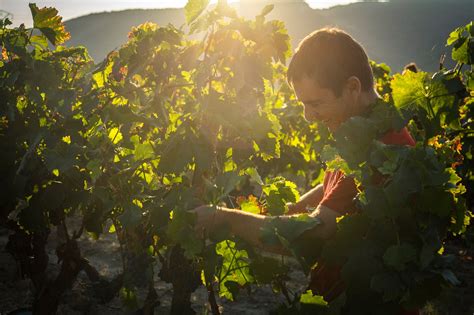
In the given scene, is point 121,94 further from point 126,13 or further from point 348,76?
point 126,13

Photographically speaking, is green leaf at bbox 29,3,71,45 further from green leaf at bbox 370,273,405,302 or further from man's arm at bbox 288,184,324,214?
green leaf at bbox 370,273,405,302

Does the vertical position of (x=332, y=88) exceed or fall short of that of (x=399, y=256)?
it exceeds it

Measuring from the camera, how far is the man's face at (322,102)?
2047 mm

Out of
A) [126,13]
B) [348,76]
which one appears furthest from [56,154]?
[126,13]

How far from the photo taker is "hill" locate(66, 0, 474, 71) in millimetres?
49312

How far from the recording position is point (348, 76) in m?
2.06

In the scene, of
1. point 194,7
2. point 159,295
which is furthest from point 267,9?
point 159,295

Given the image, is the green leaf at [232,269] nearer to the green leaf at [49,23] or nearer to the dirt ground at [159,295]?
the green leaf at [49,23]

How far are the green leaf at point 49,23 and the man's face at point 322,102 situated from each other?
4.96 feet

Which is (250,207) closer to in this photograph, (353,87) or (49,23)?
(353,87)

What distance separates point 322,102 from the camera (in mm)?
2066

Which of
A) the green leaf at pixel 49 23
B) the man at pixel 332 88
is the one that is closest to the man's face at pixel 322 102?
the man at pixel 332 88

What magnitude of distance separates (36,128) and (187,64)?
1.11m

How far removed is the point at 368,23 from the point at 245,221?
192 ft
